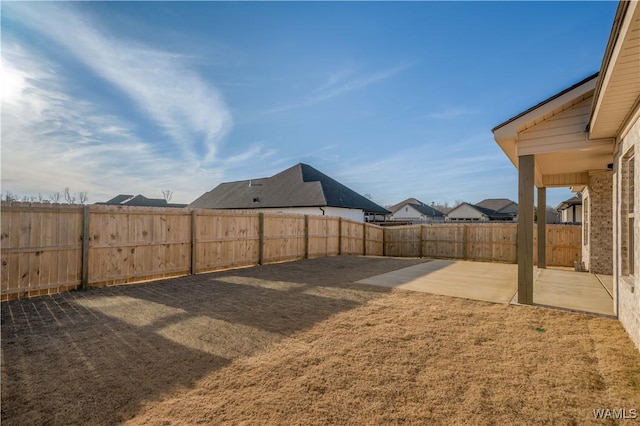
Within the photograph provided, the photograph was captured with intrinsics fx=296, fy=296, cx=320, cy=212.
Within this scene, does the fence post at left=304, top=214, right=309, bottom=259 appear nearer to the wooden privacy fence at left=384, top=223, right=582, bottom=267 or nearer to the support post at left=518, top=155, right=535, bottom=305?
the wooden privacy fence at left=384, top=223, right=582, bottom=267

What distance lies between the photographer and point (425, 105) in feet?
45.8

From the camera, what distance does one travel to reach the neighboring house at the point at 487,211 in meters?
42.3

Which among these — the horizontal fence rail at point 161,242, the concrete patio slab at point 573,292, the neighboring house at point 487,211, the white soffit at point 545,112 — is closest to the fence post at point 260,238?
the horizontal fence rail at point 161,242

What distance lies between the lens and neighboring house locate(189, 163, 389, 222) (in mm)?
23734

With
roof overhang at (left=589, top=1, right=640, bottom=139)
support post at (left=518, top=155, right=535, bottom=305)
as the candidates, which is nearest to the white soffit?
support post at (left=518, top=155, right=535, bottom=305)

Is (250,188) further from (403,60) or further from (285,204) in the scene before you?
(403,60)

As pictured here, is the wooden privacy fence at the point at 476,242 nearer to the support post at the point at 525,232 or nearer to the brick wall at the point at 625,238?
the support post at the point at 525,232

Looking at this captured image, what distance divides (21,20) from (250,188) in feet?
77.3

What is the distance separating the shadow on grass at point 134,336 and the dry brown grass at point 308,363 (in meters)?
0.02

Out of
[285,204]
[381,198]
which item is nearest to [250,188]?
[285,204]

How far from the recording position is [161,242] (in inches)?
313

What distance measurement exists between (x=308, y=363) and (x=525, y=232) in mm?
4762

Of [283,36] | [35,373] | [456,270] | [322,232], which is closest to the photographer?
[35,373]

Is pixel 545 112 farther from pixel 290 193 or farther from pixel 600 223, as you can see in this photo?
pixel 290 193
